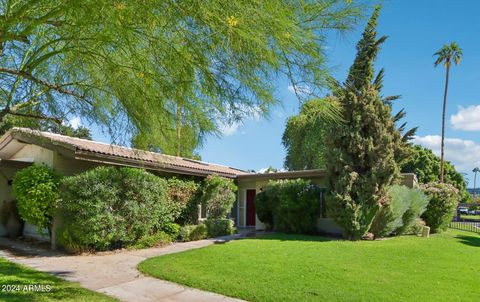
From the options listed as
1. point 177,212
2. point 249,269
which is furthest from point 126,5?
point 177,212

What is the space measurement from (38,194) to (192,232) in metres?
5.76

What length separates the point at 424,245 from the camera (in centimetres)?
1297

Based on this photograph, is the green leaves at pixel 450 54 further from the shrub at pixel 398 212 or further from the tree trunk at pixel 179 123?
the tree trunk at pixel 179 123

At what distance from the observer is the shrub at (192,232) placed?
14.3 metres

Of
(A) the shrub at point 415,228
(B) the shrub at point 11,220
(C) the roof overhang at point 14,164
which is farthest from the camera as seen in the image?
(A) the shrub at point 415,228

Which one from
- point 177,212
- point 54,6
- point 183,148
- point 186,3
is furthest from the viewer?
point 177,212

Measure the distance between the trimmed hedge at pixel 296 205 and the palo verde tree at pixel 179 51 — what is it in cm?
1195

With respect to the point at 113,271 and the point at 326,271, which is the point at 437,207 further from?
the point at 113,271

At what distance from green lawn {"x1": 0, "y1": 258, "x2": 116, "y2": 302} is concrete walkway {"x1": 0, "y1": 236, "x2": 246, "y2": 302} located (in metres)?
0.30

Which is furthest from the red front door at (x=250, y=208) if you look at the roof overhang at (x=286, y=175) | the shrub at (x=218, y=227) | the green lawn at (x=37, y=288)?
the green lawn at (x=37, y=288)

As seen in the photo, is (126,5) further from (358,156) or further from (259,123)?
(358,156)

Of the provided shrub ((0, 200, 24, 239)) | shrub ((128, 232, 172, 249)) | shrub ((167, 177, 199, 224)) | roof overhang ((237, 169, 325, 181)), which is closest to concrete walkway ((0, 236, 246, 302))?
shrub ((128, 232, 172, 249))

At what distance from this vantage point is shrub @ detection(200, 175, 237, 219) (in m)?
16.5

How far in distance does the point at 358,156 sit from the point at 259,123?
39.1 ft
